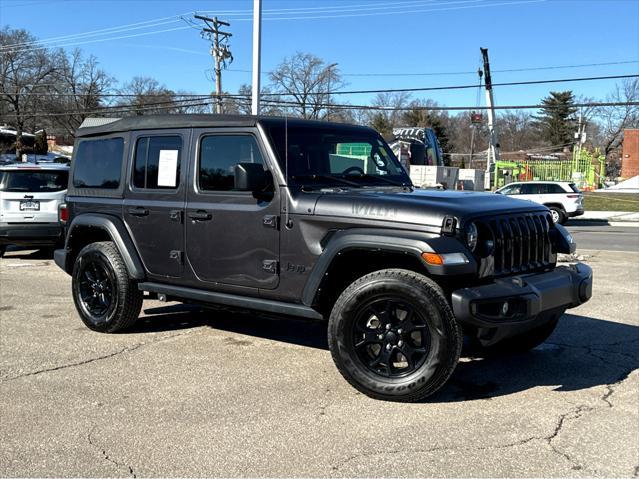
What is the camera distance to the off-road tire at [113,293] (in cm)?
578

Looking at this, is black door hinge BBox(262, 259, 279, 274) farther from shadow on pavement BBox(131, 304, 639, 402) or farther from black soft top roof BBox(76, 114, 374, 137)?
black soft top roof BBox(76, 114, 374, 137)

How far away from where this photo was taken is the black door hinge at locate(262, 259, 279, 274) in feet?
15.5

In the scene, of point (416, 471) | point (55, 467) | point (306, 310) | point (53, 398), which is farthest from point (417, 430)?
point (53, 398)

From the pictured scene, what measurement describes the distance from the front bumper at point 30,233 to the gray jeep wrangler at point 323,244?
5318 millimetres

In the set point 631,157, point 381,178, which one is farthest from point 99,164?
point 631,157

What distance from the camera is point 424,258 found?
3.98 m

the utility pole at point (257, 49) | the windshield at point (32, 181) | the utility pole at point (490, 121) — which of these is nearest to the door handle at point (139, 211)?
the windshield at point (32, 181)

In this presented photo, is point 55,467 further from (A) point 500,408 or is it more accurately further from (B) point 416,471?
(A) point 500,408

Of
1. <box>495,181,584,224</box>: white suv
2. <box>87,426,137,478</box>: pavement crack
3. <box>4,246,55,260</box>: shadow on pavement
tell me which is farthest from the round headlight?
<box>495,181,584,224</box>: white suv

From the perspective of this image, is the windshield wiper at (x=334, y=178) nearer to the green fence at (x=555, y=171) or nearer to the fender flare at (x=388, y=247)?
the fender flare at (x=388, y=247)

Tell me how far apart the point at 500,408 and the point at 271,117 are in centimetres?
283

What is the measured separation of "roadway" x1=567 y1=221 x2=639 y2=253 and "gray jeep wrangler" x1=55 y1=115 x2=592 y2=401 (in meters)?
10.3

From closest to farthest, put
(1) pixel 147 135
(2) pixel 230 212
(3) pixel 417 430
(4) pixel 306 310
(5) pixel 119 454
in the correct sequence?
(5) pixel 119 454
(3) pixel 417 430
(4) pixel 306 310
(2) pixel 230 212
(1) pixel 147 135

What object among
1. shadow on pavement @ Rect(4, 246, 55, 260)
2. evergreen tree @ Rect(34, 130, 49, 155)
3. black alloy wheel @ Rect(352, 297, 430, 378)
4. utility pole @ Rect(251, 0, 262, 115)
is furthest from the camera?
evergreen tree @ Rect(34, 130, 49, 155)
